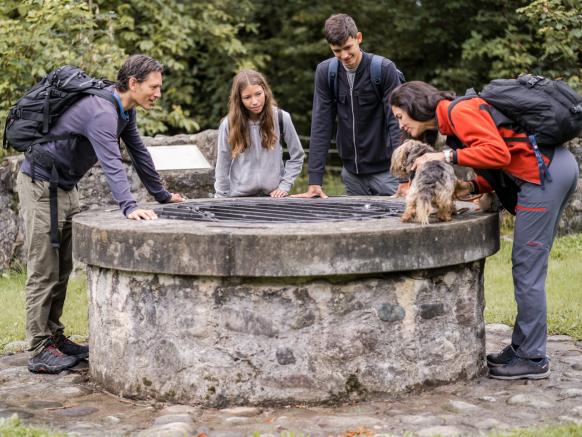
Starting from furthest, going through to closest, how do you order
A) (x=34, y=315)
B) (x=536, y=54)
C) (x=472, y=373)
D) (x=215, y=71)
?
1. (x=215, y=71)
2. (x=536, y=54)
3. (x=34, y=315)
4. (x=472, y=373)

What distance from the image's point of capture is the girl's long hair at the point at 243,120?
6344mm

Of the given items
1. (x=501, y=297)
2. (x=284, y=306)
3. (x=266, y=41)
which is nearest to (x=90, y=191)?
(x=501, y=297)

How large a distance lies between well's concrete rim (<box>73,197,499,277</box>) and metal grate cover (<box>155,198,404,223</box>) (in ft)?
1.15

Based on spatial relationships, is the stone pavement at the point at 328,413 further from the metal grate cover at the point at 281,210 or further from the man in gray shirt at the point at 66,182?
the metal grate cover at the point at 281,210

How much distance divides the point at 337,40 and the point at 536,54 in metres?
7.45

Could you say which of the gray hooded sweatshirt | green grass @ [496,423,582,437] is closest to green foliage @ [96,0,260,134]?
the gray hooded sweatshirt

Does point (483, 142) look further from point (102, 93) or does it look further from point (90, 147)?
point (90, 147)

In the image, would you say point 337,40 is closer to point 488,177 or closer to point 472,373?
point 488,177

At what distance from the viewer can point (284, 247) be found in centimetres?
451

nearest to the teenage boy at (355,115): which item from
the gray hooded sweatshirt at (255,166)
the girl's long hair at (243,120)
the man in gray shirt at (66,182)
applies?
the gray hooded sweatshirt at (255,166)

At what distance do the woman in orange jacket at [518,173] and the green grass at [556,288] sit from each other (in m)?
1.17

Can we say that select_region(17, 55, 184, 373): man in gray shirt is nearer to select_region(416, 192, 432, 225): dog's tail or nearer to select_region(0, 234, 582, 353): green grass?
select_region(0, 234, 582, 353): green grass

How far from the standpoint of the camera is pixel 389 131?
6621 millimetres

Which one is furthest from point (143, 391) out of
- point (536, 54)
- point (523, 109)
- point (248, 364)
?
point (536, 54)
